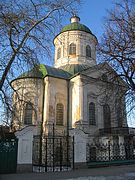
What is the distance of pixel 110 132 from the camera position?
23062 millimetres

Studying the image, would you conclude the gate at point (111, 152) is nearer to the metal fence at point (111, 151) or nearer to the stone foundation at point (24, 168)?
the metal fence at point (111, 151)

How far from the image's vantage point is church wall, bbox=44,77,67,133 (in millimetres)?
22812

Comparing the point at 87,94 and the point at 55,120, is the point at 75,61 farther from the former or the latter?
the point at 55,120

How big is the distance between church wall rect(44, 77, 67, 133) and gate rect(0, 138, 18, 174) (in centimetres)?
1097

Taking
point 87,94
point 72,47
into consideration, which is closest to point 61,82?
point 87,94

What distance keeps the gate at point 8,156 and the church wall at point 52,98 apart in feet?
36.0

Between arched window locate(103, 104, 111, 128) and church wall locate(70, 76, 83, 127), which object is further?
arched window locate(103, 104, 111, 128)

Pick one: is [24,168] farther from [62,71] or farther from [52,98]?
[62,71]

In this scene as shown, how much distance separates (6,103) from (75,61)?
1988cm

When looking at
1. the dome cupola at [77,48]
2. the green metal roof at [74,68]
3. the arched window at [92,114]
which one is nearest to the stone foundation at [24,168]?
the arched window at [92,114]

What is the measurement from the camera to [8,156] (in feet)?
35.6

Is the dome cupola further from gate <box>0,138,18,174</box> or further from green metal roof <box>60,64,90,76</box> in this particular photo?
gate <box>0,138,18,174</box>

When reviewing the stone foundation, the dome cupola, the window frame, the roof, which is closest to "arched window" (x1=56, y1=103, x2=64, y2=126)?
the window frame

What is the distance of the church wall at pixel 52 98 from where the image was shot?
22.8m
